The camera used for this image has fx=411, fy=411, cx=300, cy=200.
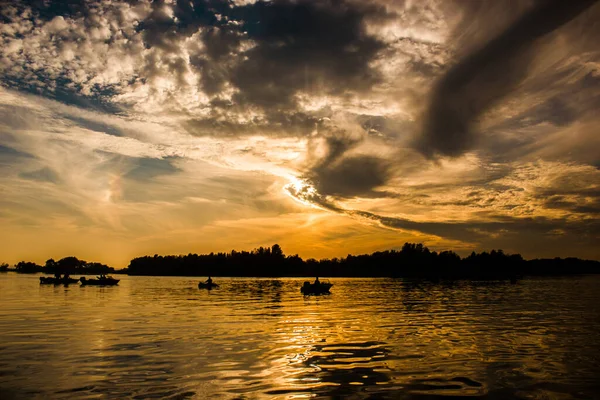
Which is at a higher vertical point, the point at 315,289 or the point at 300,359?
the point at 300,359

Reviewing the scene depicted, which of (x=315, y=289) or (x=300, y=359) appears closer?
(x=300, y=359)

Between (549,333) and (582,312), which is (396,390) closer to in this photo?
(549,333)

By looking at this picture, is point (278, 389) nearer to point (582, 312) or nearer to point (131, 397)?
point (131, 397)

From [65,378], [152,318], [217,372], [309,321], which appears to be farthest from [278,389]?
[152,318]

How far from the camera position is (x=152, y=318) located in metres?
45.0

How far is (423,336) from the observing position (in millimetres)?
31922

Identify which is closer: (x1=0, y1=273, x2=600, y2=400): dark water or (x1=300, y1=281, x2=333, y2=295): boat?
(x1=0, y1=273, x2=600, y2=400): dark water

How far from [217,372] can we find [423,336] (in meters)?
17.9

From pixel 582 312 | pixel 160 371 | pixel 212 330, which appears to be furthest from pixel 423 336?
pixel 582 312

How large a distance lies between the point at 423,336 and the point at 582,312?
101ft

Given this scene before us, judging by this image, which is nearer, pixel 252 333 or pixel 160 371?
pixel 160 371

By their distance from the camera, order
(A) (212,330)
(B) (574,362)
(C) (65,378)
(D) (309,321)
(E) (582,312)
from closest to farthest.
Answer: (C) (65,378), (B) (574,362), (A) (212,330), (D) (309,321), (E) (582,312)

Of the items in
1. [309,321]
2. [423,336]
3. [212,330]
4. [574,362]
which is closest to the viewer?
[574,362]

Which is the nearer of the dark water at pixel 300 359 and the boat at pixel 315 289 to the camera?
the dark water at pixel 300 359
